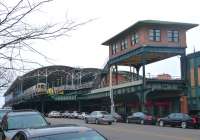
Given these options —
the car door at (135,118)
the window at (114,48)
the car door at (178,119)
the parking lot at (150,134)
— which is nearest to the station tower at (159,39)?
the car door at (135,118)

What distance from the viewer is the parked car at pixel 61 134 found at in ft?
26.3

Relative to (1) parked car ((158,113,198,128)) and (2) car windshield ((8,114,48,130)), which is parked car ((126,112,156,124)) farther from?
(2) car windshield ((8,114,48,130))

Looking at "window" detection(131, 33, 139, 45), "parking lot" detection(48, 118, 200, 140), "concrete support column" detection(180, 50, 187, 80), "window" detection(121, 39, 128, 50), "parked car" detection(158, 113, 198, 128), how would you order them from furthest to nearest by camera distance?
"window" detection(121, 39, 128, 50), "window" detection(131, 33, 139, 45), "concrete support column" detection(180, 50, 187, 80), "parked car" detection(158, 113, 198, 128), "parking lot" detection(48, 118, 200, 140)

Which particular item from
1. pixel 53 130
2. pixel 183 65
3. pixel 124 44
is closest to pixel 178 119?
pixel 183 65

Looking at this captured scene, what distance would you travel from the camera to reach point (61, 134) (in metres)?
8.05

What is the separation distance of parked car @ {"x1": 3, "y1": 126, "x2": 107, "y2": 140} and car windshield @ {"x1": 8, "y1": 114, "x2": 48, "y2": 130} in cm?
741

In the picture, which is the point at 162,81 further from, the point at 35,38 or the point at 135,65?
the point at 35,38

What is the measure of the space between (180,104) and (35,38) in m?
55.4

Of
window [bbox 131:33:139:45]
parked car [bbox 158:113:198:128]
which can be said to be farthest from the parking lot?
window [bbox 131:33:139:45]

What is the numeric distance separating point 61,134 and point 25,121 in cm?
822

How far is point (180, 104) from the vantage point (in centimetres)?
6309

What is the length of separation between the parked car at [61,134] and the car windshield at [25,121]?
741 centimetres

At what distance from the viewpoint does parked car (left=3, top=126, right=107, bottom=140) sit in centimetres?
802

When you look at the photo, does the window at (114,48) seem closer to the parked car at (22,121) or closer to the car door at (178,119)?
the car door at (178,119)
